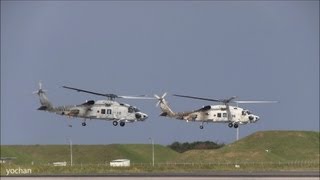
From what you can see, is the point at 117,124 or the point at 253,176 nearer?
the point at 253,176

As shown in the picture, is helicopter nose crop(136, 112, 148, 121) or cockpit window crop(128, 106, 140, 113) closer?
cockpit window crop(128, 106, 140, 113)

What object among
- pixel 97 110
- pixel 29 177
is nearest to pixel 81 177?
pixel 29 177

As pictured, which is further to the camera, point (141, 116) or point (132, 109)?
point (141, 116)

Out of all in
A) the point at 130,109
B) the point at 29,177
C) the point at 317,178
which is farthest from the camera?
the point at 130,109

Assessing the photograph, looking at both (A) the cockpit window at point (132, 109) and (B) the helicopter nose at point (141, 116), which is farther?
(B) the helicopter nose at point (141, 116)

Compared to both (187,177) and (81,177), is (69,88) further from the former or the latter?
(187,177)

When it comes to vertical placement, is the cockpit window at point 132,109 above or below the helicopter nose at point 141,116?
above

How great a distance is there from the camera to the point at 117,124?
190 metres

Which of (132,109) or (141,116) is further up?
(132,109)

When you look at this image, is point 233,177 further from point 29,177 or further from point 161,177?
point 29,177

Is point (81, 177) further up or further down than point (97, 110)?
further down

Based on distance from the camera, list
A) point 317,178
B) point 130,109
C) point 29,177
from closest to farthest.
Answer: point 317,178, point 29,177, point 130,109

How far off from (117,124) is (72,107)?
12.5 m

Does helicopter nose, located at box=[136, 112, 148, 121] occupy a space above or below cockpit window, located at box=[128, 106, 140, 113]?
below
